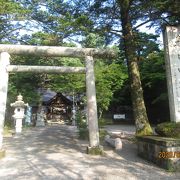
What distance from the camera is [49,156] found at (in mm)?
8789

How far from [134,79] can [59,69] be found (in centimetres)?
318

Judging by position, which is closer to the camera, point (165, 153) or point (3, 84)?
point (165, 153)

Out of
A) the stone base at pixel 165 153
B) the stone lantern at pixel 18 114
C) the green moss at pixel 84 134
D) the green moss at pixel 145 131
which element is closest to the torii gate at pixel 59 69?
the green moss at pixel 145 131

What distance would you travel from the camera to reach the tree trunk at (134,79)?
412 inches

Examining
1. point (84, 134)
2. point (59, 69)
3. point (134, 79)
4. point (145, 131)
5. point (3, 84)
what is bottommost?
point (84, 134)

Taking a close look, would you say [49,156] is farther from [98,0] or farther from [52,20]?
[52,20]

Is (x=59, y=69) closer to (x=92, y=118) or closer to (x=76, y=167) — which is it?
(x=92, y=118)

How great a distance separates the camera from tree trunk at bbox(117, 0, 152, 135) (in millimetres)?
10453

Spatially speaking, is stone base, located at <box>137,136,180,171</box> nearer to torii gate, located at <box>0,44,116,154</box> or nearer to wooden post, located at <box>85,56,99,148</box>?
wooden post, located at <box>85,56,99,148</box>

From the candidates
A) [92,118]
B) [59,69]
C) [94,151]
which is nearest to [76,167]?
[94,151]

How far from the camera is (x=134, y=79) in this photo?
10.9 metres

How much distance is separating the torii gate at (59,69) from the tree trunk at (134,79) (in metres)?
1.41

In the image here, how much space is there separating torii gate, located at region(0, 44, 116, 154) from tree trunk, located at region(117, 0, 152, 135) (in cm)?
141

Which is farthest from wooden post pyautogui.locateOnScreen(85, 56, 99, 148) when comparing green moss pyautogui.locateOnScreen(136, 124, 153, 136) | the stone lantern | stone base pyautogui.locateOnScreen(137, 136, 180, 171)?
the stone lantern
